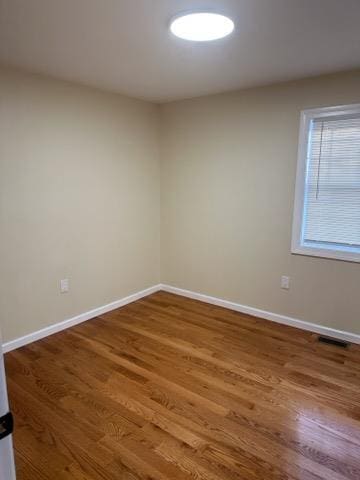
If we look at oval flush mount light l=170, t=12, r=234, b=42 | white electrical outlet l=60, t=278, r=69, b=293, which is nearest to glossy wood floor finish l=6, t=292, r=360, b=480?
white electrical outlet l=60, t=278, r=69, b=293

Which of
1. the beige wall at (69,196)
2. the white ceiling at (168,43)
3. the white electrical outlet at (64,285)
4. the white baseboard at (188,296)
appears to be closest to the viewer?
the white ceiling at (168,43)

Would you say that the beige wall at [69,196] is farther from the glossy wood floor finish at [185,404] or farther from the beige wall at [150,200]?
the glossy wood floor finish at [185,404]

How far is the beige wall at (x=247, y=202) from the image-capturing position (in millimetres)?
2984

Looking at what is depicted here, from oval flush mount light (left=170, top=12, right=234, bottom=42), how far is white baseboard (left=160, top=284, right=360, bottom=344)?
2.57 metres

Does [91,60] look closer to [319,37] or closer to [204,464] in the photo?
[319,37]

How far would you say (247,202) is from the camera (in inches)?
134

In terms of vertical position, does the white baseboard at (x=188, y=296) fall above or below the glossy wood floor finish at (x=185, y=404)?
above

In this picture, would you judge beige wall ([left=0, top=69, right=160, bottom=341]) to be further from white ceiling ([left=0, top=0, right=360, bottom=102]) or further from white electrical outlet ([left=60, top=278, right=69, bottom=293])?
white ceiling ([left=0, top=0, right=360, bottom=102])

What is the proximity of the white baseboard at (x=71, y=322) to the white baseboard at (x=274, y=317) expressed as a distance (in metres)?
0.47

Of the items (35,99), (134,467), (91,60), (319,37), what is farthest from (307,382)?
(35,99)

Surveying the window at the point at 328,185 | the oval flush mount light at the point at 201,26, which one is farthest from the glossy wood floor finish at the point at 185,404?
the oval flush mount light at the point at 201,26

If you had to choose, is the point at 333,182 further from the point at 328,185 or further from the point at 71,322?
the point at 71,322

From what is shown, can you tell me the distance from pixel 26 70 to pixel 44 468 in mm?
2750

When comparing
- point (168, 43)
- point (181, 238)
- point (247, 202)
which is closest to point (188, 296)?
point (181, 238)
